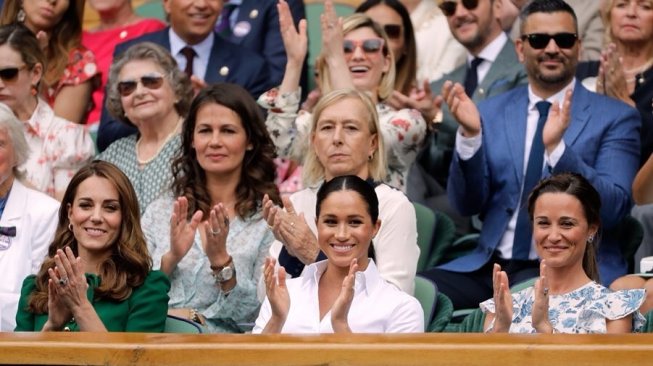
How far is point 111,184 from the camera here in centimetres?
653

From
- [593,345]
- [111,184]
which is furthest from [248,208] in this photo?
[593,345]

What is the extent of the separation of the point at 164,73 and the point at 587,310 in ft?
8.65

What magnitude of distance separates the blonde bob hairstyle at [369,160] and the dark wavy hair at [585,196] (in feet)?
3.13

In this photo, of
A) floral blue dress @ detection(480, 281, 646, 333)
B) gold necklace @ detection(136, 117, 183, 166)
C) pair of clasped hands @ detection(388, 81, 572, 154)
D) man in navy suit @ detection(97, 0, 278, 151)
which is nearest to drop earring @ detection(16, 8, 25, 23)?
man in navy suit @ detection(97, 0, 278, 151)

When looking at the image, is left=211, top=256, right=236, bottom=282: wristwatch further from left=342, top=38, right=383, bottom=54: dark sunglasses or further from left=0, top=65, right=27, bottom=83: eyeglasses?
left=0, top=65, right=27, bottom=83: eyeglasses

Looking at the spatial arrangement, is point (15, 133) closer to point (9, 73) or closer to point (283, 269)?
point (9, 73)

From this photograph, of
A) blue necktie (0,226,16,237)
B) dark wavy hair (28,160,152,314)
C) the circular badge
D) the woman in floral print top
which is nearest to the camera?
dark wavy hair (28,160,152,314)

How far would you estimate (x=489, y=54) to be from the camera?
8.59 m

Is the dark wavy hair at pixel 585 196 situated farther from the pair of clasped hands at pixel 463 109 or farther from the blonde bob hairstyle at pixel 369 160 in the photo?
the blonde bob hairstyle at pixel 369 160

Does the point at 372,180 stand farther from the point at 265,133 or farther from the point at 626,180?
the point at 626,180

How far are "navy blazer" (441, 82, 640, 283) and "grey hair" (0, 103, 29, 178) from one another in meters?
1.86


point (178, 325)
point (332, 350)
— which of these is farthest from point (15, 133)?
point (332, 350)

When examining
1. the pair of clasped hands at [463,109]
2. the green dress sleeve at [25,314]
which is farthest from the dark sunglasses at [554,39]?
the green dress sleeve at [25,314]

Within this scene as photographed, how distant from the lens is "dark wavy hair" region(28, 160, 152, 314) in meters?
6.29
